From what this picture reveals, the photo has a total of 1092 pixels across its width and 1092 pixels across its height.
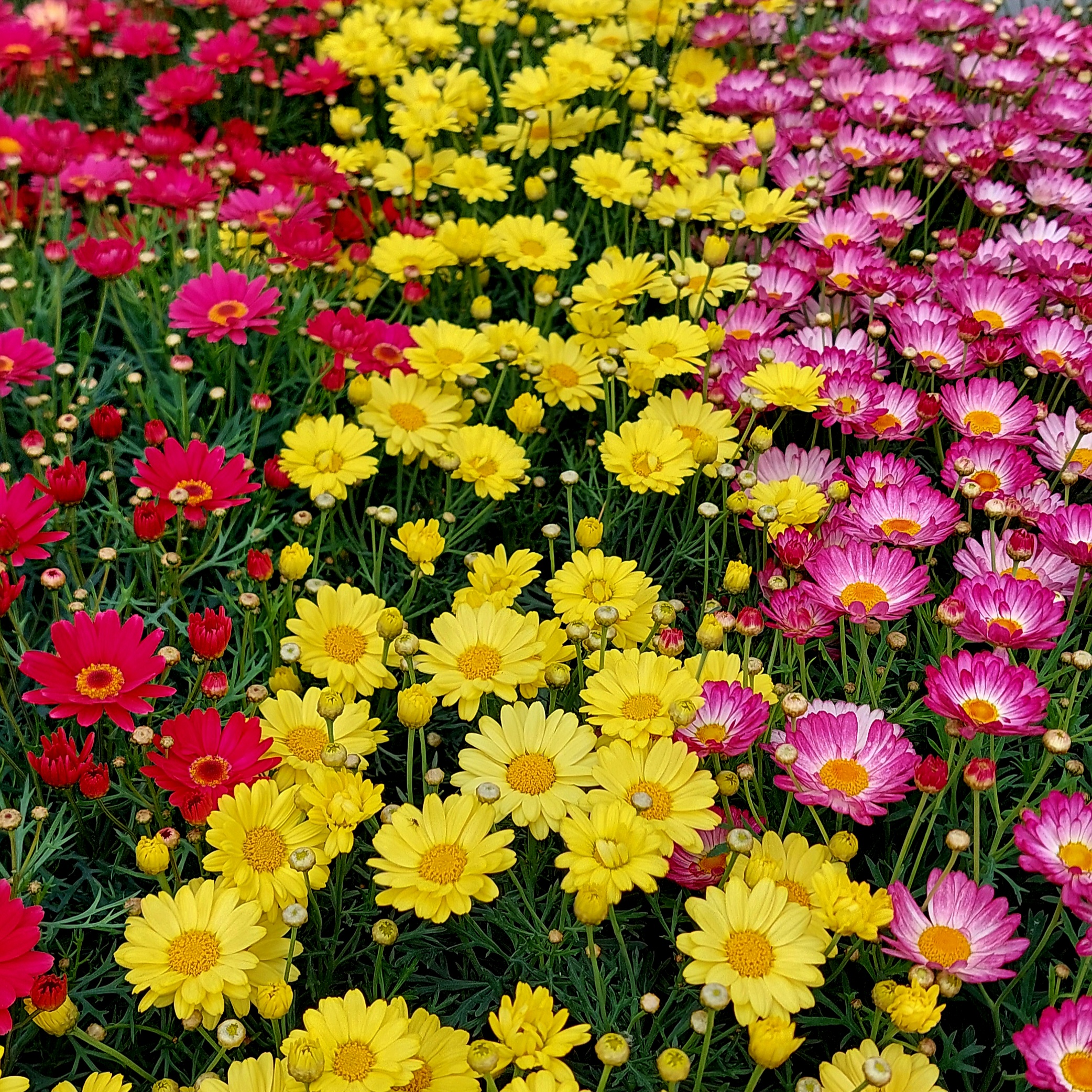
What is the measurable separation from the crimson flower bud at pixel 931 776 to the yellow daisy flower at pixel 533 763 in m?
0.47

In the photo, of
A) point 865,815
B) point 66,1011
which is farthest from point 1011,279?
point 66,1011

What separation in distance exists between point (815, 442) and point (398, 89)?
5.49 feet

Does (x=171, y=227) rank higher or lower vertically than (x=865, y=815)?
higher

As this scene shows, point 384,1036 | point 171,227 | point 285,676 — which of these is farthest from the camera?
point 171,227

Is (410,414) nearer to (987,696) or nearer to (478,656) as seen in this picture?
(478,656)

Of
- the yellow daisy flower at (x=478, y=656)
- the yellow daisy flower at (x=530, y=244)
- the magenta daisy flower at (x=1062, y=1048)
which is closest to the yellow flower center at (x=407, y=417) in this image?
the yellow daisy flower at (x=530, y=244)

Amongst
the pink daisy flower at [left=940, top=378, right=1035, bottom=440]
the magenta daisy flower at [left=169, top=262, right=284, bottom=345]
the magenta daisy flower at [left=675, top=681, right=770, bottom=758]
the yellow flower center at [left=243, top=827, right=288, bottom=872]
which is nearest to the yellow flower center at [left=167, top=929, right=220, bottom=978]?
the yellow flower center at [left=243, top=827, right=288, bottom=872]

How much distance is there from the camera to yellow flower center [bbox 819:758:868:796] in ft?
5.48

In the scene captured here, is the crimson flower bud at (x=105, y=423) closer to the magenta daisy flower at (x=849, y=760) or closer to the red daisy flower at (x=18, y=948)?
the red daisy flower at (x=18, y=948)

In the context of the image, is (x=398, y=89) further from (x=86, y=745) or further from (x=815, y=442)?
(x=86, y=745)

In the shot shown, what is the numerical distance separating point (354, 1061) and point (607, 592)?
0.86 m

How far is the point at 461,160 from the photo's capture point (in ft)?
9.72

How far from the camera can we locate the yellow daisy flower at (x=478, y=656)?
5.75ft

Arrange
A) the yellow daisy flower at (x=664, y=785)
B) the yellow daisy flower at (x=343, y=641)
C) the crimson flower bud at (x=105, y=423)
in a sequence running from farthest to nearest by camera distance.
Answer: the crimson flower bud at (x=105, y=423) < the yellow daisy flower at (x=343, y=641) < the yellow daisy flower at (x=664, y=785)
